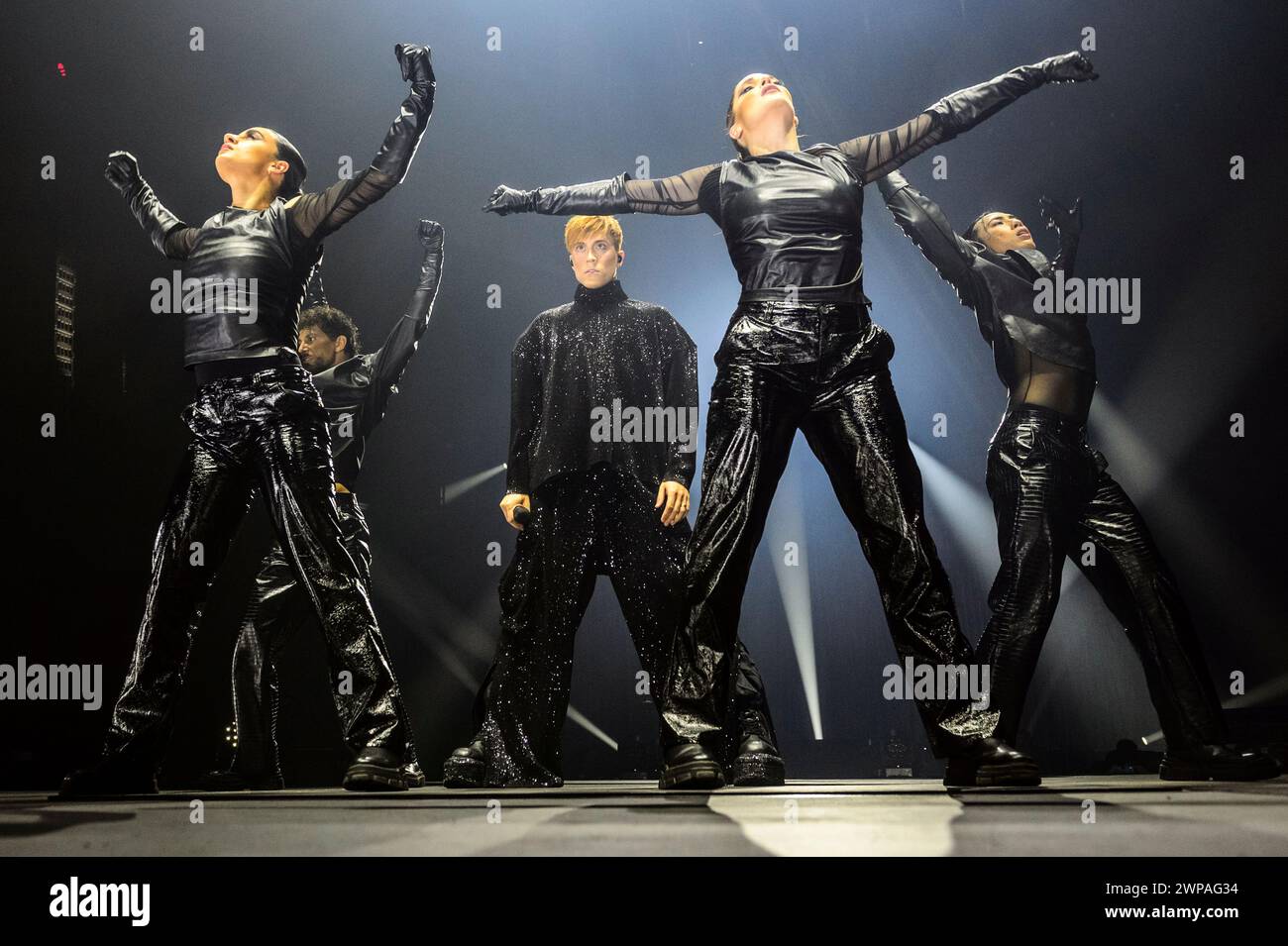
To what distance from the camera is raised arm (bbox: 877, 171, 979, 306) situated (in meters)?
4.05

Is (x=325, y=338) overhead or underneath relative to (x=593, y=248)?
underneath

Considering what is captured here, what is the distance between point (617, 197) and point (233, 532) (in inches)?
65.2

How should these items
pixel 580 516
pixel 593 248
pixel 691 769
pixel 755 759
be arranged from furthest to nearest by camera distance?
pixel 593 248 → pixel 580 516 → pixel 755 759 → pixel 691 769

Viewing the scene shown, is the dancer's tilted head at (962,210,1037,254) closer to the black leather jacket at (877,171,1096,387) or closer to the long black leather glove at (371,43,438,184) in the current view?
the black leather jacket at (877,171,1096,387)

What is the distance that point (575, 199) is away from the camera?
3646 mm

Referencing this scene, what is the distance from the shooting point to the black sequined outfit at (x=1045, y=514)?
3.70 m

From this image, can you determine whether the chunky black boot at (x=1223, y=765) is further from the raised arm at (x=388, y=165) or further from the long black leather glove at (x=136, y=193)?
the long black leather glove at (x=136, y=193)

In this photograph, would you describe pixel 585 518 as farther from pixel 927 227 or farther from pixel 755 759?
pixel 927 227

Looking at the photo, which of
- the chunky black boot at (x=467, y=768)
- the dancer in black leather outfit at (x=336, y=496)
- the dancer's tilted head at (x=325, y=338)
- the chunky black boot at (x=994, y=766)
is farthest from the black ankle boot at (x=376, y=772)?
the dancer's tilted head at (x=325, y=338)

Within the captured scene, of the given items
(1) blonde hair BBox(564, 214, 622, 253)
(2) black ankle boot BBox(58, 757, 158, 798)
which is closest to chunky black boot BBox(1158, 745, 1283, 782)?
(1) blonde hair BBox(564, 214, 622, 253)

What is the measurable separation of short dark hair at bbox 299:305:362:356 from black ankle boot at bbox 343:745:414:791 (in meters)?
2.23

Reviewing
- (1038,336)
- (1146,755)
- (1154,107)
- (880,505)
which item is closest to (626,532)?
(880,505)

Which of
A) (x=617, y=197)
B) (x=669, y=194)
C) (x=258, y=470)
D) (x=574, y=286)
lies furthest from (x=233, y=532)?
(x=574, y=286)
